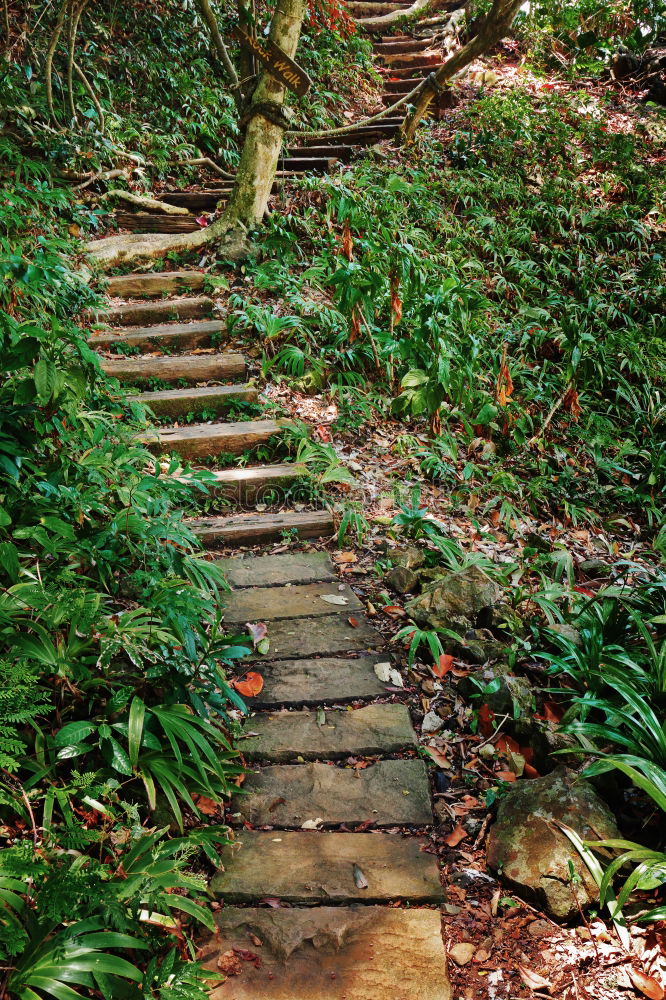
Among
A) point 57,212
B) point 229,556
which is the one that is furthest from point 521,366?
point 57,212

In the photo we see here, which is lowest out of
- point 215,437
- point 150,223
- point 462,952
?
point 462,952

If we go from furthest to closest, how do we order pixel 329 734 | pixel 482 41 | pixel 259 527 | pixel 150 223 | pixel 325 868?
pixel 482 41, pixel 150 223, pixel 259 527, pixel 329 734, pixel 325 868

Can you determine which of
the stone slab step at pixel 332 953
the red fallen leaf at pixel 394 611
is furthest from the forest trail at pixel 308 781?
the red fallen leaf at pixel 394 611

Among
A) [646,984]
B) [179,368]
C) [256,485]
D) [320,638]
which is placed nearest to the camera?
[646,984]

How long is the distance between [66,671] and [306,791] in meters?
0.96

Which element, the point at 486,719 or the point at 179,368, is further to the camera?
the point at 179,368

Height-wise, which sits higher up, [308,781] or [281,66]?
[281,66]

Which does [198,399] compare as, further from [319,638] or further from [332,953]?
[332,953]

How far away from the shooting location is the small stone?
1.88m

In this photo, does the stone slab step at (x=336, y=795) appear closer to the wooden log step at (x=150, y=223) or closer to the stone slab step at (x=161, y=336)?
the stone slab step at (x=161, y=336)

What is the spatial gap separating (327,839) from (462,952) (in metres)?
0.53

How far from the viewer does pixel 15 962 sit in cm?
151

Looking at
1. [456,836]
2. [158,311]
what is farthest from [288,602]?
[158,311]

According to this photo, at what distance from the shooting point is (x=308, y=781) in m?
2.40
